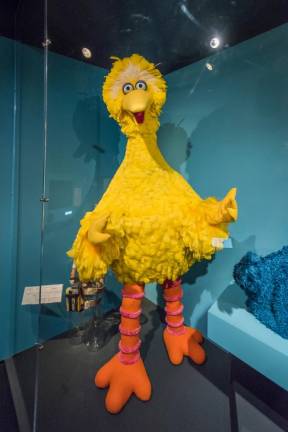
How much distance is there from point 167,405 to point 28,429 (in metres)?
0.36

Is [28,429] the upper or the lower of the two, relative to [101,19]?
lower

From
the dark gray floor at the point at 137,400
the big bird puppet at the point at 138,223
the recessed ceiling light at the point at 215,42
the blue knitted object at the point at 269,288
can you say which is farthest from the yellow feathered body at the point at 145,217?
the dark gray floor at the point at 137,400

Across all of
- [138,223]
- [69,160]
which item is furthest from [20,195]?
[138,223]

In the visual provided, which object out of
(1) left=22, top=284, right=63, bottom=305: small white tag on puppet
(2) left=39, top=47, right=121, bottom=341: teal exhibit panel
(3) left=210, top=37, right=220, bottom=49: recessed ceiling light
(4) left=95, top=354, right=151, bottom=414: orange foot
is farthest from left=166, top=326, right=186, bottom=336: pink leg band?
(3) left=210, top=37, right=220, bottom=49: recessed ceiling light

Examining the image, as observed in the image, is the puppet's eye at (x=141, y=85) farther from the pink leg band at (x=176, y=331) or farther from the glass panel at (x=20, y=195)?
the pink leg band at (x=176, y=331)

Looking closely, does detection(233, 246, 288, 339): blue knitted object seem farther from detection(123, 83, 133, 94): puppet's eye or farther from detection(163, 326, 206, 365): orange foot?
detection(123, 83, 133, 94): puppet's eye

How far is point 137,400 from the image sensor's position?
66 centimetres

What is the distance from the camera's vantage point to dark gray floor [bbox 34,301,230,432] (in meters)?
0.59

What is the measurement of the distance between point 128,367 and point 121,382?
4 cm

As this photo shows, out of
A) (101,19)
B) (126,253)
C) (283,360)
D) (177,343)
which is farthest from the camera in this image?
(177,343)

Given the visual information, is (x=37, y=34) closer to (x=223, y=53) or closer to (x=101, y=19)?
(x=101, y=19)

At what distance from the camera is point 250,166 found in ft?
2.27

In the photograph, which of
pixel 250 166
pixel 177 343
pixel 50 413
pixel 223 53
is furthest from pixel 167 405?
pixel 223 53

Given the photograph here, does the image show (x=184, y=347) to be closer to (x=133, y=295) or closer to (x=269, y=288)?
(x=133, y=295)
